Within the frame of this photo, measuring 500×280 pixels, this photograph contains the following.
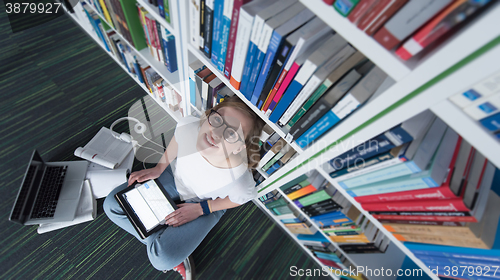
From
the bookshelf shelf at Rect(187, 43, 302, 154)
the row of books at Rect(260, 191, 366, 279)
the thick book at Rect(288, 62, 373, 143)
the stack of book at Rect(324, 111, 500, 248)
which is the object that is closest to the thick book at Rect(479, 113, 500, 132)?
the stack of book at Rect(324, 111, 500, 248)

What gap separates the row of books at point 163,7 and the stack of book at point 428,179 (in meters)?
0.95

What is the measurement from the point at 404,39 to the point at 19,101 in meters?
2.65

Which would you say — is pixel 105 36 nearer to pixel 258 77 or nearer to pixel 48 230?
pixel 48 230

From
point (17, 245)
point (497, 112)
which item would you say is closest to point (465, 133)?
point (497, 112)

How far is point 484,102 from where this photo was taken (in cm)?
43

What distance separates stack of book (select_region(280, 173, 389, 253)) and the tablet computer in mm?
676

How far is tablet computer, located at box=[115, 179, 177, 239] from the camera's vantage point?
4.10 ft

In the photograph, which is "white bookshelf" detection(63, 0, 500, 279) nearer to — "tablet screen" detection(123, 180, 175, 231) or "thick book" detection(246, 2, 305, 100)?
"thick book" detection(246, 2, 305, 100)

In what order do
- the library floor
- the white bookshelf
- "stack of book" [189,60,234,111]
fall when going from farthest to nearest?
1. the library floor
2. "stack of book" [189,60,234,111]
3. the white bookshelf

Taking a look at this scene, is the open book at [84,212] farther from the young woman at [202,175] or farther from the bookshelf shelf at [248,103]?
the bookshelf shelf at [248,103]

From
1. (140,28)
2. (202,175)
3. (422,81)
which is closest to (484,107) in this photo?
(422,81)

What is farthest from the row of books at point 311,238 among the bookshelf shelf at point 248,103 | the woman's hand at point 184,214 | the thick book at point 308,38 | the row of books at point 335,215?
the thick book at point 308,38

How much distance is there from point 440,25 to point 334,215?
0.84m

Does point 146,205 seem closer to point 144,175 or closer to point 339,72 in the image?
point 144,175
